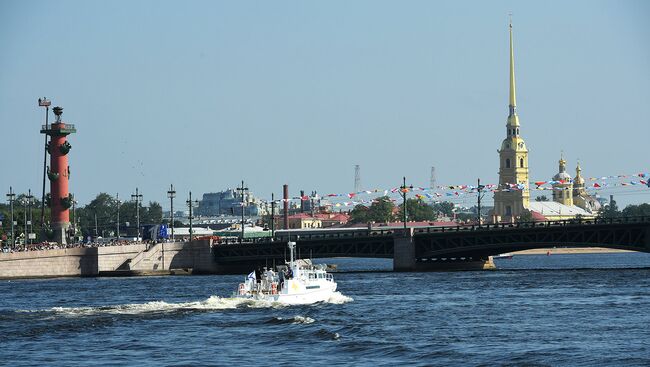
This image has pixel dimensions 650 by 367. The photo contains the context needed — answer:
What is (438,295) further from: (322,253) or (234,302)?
(322,253)

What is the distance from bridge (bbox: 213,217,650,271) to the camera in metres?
128

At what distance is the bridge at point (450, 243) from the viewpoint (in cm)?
12825

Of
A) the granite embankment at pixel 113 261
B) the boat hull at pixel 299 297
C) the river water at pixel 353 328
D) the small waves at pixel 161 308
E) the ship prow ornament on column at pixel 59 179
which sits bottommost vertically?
the river water at pixel 353 328

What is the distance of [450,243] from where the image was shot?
137 m

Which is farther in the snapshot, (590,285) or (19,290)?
(19,290)

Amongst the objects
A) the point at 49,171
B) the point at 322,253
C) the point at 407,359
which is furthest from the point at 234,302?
the point at 49,171

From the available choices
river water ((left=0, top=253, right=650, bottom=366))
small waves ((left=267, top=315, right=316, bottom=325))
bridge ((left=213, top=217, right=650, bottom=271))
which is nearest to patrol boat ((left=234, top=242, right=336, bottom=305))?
river water ((left=0, top=253, right=650, bottom=366))

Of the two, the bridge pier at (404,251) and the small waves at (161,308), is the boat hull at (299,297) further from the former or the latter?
the bridge pier at (404,251)

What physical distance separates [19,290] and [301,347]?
54.8 meters

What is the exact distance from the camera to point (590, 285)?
104250 mm

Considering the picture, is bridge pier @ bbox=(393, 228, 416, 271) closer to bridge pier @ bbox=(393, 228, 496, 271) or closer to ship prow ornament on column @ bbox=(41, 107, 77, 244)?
bridge pier @ bbox=(393, 228, 496, 271)

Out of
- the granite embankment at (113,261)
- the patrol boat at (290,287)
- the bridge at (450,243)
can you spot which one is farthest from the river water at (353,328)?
the granite embankment at (113,261)

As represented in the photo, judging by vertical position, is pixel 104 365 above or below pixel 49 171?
below

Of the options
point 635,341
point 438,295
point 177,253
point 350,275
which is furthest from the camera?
point 177,253
